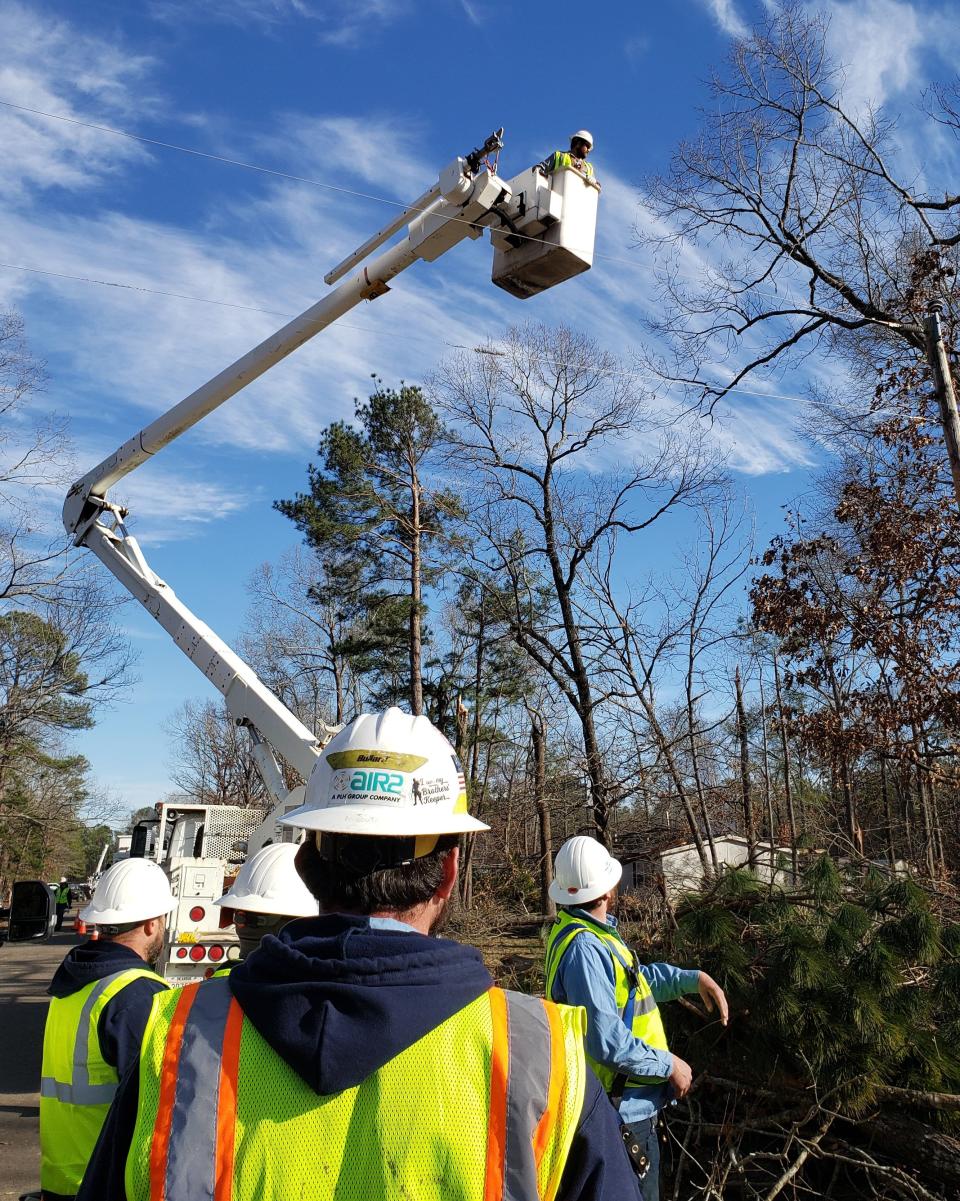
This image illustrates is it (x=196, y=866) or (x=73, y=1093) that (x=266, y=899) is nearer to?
(x=73, y=1093)

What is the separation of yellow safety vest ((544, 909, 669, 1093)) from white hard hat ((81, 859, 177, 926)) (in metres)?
1.61

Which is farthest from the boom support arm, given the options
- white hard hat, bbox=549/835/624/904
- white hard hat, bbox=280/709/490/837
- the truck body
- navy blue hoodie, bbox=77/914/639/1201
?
navy blue hoodie, bbox=77/914/639/1201

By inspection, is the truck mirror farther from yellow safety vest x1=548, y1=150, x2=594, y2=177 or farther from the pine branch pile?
yellow safety vest x1=548, y1=150, x2=594, y2=177

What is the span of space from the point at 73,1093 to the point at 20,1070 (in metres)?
7.79

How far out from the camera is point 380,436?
24047 mm

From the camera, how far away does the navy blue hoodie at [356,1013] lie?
126cm

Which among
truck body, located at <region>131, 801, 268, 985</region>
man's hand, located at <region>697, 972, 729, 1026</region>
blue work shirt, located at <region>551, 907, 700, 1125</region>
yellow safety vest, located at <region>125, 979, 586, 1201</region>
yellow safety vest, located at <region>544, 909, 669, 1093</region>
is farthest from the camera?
truck body, located at <region>131, 801, 268, 985</region>

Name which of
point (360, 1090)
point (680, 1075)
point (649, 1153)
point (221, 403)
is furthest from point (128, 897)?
point (221, 403)

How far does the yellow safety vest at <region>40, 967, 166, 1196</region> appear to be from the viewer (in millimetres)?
2924

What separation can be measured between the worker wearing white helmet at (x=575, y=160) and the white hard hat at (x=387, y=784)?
5833 millimetres

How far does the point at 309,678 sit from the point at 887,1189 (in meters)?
30.2

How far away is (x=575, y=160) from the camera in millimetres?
6750

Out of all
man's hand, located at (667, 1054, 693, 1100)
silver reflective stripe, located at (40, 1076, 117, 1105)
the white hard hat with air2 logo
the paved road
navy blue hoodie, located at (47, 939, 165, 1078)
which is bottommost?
the paved road

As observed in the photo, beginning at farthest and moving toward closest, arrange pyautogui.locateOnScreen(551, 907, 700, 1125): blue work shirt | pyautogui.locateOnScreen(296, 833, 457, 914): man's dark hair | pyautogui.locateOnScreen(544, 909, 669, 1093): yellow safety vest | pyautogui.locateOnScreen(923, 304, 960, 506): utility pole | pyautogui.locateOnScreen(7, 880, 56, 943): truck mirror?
1. pyautogui.locateOnScreen(923, 304, 960, 506): utility pole
2. pyautogui.locateOnScreen(7, 880, 56, 943): truck mirror
3. pyautogui.locateOnScreen(544, 909, 669, 1093): yellow safety vest
4. pyautogui.locateOnScreen(551, 907, 700, 1125): blue work shirt
5. pyautogui.locateOnScreen(296, 833, 457, 914): man's dark hair
